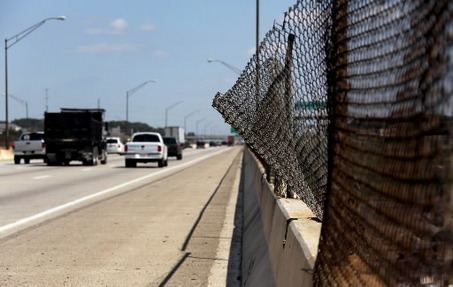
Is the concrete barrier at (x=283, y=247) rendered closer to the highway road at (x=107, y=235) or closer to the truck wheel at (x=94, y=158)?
the highway road at (x=107, y=235)

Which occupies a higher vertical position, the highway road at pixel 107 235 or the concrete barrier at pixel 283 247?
the concrete barrier at pixel 283 247

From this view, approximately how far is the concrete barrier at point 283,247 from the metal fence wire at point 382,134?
0.34 meters

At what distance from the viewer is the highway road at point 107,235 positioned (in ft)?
25.9

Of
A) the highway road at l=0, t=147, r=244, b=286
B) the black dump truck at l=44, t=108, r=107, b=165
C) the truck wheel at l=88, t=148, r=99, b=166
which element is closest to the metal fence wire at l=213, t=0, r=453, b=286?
the highway road at l=0, t=147, r=244, b=286

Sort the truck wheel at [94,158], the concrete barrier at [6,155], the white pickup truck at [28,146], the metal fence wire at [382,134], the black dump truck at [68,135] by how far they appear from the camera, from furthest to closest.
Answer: the concrete barrier at [6,155]
the white pickup truck at [28,146]
the truck wheel at [94,158]
the black dump truck at [68,135]
the metal fence wire at [382,134]

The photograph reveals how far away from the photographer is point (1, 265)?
27.6ft

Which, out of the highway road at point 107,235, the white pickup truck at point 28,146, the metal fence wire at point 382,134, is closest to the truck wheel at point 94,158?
the white pickup truck at point 28,146

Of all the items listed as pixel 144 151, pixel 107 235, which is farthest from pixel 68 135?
pixel 107 235

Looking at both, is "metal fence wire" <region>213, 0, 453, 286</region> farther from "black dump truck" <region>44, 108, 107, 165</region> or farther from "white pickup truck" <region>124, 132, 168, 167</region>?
"black dump truck" <region>44, 108, 107, 165</region>

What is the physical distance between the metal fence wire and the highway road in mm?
3745

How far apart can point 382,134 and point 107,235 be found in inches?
359

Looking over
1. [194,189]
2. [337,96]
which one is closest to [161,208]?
[194,189]

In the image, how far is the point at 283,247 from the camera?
5238 mm

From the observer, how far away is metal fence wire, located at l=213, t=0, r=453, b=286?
1731mm
